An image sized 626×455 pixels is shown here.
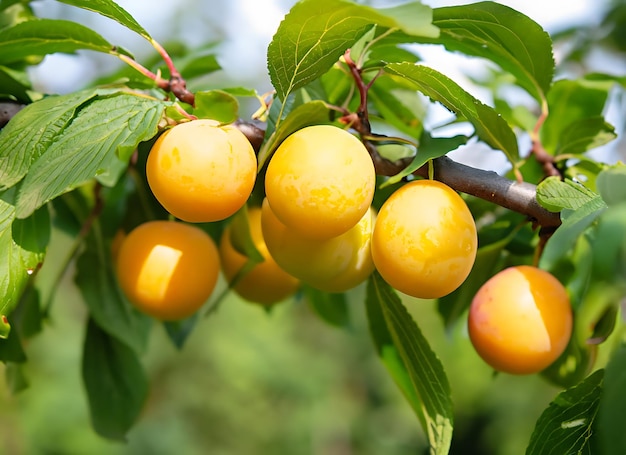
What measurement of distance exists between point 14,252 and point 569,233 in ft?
1.40

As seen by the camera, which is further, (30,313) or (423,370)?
(30,313)

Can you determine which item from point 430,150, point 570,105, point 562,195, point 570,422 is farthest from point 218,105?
point 570,105

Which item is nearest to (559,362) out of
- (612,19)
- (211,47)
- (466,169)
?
(466,169)

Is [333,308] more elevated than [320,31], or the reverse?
[320,31]

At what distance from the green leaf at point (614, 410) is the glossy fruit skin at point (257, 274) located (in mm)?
429

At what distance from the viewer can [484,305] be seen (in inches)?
23.0

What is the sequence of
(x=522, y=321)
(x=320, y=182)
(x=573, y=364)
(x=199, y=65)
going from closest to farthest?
(x=320, y=182) → (x=522, y=321) → (x=573, y=364) → (x=199, y=65)

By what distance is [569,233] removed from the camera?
1.26 ft

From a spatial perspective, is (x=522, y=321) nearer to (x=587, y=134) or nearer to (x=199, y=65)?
(x=587, y=134)

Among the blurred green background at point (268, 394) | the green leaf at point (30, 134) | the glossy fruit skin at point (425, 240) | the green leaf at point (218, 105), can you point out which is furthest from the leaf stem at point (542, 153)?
the blurred green background at point (268, 394)

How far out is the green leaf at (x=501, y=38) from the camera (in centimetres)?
54

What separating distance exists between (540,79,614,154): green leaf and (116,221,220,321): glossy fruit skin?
18.8 inches

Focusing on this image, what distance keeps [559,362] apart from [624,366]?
13.8 inches

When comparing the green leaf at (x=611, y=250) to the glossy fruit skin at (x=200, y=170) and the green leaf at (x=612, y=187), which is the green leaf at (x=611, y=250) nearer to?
the green leaf at (x=612, y=187)
